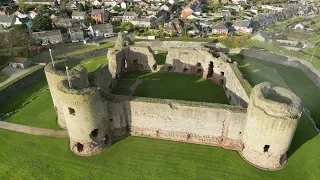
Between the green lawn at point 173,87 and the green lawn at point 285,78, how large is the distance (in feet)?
21.3

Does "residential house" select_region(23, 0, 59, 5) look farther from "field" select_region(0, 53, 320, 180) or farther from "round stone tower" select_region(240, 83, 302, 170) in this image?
"round stone tower" select_region(240, 83, 302, 170)

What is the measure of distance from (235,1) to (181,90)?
9414cm

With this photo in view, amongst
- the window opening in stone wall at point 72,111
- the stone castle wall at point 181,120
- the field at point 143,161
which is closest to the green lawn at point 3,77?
the field at point 143,161

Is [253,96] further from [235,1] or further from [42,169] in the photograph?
[235,1]

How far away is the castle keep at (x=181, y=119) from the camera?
2170 centimetres

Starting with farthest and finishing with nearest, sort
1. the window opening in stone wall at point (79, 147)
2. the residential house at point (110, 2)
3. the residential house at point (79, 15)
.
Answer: the residential house at point (110, 2) → the residential house at point (79, 15) → the window opening in stone wall at point (79, 147)

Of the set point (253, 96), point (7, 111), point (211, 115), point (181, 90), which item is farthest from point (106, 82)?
point (253, 96)

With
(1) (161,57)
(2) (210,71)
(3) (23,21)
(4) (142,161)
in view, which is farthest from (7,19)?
(4) (142,161)

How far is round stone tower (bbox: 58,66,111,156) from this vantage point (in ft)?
73.6

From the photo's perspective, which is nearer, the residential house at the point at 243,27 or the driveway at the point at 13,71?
the driveway at the point at 13,71

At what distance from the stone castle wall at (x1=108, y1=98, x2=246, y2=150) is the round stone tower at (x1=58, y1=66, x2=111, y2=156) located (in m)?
1.54

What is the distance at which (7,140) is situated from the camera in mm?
26766

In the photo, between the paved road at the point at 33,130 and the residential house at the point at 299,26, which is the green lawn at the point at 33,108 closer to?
the paved road at the point at 33,130

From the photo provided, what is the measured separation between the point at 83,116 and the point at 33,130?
28.6 feet
